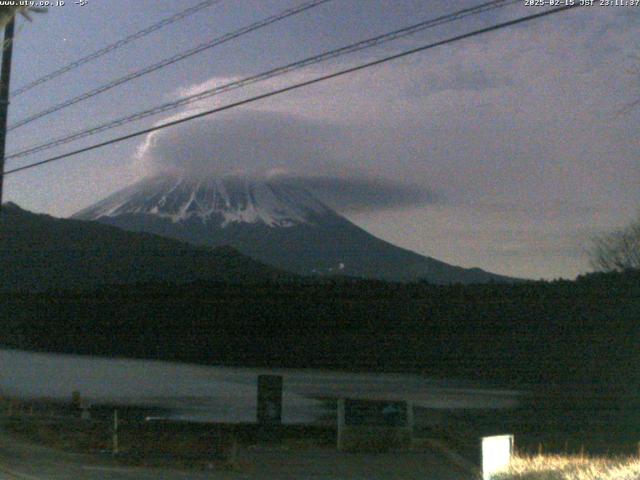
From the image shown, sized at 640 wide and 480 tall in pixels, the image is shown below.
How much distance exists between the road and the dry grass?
3.94 ft

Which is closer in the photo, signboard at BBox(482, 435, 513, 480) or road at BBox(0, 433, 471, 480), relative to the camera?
signboard at BBox(482, 435, 513, 480)

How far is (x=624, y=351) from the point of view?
80.4 feet

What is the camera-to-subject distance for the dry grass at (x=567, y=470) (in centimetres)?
788

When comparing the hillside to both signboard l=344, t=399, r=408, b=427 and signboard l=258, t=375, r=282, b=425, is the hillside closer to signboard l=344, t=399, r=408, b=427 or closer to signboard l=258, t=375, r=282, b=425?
signboard l=258, t=375, r=282, b=425

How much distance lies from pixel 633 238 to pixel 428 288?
24.7 ft

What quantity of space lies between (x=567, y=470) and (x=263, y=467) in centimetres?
430

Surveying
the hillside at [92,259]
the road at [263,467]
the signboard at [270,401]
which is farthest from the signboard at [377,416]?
the hillside at [92,259]

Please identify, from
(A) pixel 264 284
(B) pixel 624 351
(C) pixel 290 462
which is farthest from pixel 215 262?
(C) pixel 290 462

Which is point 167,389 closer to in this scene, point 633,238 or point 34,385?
point 34,385

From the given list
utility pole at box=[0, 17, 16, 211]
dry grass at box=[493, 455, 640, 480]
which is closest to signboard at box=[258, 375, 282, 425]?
utility pole at box=[0, 17, 16, 211]

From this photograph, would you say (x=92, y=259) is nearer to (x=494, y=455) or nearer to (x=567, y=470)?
(x=494, y=455)

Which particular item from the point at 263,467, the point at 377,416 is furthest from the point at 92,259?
the point at 263,467

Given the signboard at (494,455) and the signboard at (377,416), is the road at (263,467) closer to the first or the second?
the signboard at (377,416)

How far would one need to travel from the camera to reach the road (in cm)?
977
